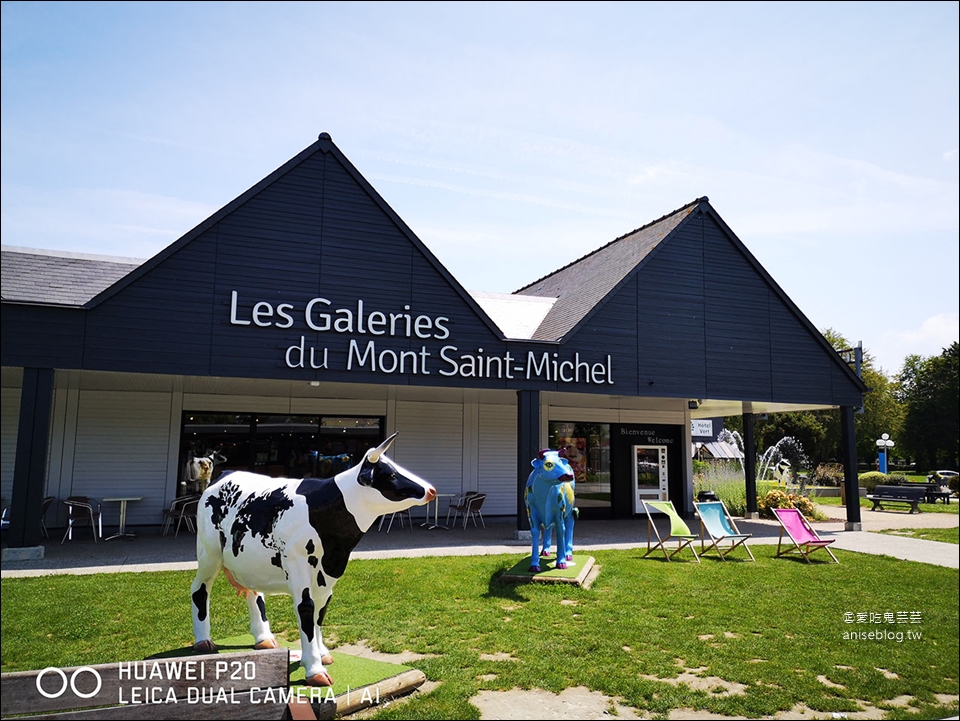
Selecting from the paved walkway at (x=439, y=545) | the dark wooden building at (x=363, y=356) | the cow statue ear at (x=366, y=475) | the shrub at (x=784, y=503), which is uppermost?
the dark wooden building at (x=363, y=356)

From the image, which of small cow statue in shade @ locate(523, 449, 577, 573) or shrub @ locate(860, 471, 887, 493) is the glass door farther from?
shrub @ locate(860, 471, 887, 493)

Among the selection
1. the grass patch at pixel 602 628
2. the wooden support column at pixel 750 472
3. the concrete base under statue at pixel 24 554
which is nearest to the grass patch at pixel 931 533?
the wooden support column at pixel 750 472

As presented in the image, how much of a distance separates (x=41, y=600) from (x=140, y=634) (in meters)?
2.22

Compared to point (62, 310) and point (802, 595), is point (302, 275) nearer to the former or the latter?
point (62, 310)

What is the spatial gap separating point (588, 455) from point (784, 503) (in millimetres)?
5545

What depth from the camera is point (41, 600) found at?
7.50 meters

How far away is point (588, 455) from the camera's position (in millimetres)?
17922

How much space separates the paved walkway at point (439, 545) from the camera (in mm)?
9859

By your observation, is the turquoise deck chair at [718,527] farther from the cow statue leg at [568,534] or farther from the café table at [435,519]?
the café table at [435,519]

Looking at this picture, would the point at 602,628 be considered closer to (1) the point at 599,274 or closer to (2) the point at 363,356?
(2) the point at 363,356

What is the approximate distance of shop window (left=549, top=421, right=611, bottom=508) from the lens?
17688 millimetres

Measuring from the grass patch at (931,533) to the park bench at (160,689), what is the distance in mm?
14729

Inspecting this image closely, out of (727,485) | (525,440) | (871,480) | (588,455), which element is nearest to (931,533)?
(727,485)

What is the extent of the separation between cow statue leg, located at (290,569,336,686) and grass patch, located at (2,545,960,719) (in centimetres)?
54
